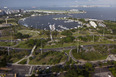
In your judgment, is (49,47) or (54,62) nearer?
(54,62)

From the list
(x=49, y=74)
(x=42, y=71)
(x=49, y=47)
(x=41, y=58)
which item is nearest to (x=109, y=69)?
(x=49, y=74)

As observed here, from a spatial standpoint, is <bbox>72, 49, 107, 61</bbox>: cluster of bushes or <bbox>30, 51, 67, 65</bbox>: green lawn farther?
<bbox>72, 49, 107, 61</bbox>: cluster of bushes

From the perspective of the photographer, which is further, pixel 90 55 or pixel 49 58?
pixel 90 55

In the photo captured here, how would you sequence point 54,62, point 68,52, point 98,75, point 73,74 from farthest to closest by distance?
point 68,52 < point 54,62 < point 98,75 < point 73,74

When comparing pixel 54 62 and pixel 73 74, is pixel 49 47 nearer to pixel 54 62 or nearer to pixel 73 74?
pixel 54 62

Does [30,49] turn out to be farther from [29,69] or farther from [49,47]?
[29,69]

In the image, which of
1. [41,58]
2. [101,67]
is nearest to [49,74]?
[41,58]

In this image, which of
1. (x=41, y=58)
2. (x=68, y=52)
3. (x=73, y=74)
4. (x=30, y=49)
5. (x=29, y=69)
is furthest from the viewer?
(x=30, y=49)

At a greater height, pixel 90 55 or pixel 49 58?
pixel 90 55

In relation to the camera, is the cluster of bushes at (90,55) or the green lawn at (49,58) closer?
the green lawn at (49,58)
